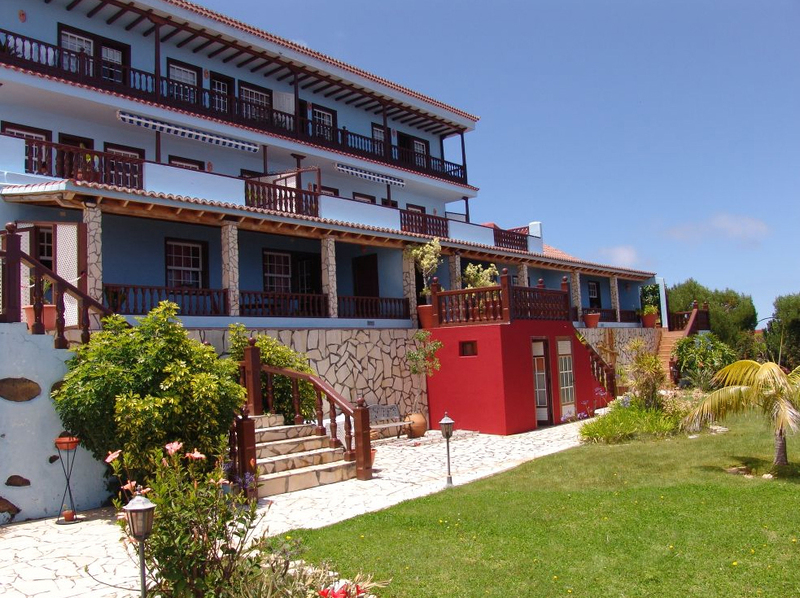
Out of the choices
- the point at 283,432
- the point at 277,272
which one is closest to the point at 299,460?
the point at 283,432

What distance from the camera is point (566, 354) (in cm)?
1930

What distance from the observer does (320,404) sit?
12305 millimetres

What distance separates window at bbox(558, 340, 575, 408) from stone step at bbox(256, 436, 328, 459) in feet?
29.5

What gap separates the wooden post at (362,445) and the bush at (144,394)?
244cm

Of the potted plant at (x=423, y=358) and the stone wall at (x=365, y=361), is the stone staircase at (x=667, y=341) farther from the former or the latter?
the stone wall at (x=365, y=361)

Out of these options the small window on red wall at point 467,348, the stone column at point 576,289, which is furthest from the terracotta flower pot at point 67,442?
the stone column at point 576,289

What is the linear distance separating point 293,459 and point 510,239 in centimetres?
1609

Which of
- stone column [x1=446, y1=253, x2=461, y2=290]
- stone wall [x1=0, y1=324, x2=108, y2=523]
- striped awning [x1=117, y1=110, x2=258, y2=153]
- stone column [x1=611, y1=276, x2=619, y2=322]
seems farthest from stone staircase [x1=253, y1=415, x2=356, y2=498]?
stone column [x1=611, y1=276, x2=619, y2=322]

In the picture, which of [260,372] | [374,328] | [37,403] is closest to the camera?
[37,403]

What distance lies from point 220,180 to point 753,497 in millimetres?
12794

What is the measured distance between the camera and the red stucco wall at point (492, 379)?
667 inches

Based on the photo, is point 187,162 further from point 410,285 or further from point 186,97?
point 410,285

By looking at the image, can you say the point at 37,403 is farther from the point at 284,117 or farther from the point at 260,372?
the point at 284,117

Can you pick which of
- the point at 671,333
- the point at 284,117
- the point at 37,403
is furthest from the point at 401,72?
the point at 37,403
